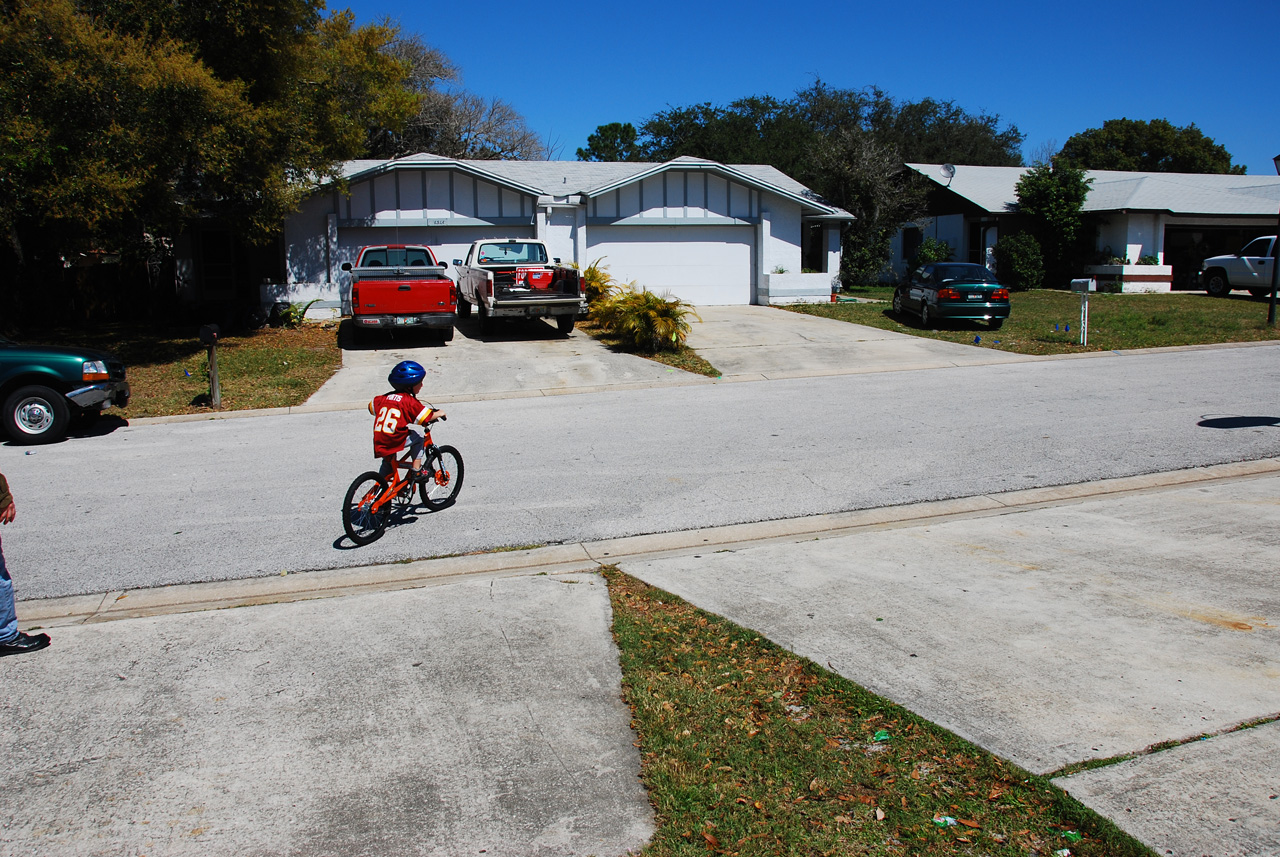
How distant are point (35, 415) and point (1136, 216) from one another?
32.5m

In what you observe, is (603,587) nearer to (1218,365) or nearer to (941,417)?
(941,417)

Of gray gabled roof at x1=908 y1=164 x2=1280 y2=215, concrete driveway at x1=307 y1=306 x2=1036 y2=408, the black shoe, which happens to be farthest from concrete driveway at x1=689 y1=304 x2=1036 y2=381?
gray gabled roof at x1=908 y1=164 x2=1280 y2=215

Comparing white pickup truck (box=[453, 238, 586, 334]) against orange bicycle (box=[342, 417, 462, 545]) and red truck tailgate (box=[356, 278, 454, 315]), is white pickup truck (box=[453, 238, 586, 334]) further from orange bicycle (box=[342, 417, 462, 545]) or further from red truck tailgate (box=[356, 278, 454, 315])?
orange bicycle (box=[342, 417, 462, 545])

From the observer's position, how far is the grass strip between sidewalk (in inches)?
127

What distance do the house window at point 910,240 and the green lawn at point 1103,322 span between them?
7.47 meters

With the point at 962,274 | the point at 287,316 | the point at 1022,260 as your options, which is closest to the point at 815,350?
the point at 962,274

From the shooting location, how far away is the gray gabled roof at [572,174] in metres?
24.1

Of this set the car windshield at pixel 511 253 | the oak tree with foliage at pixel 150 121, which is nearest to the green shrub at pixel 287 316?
the oak tree with foliage at pixel 150 121

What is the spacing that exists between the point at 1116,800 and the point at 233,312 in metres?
21.7

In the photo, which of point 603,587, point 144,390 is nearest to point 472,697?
point 603,587

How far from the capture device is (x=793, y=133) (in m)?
49.6

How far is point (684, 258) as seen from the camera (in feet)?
87.6

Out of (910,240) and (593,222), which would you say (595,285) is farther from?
(910,240)

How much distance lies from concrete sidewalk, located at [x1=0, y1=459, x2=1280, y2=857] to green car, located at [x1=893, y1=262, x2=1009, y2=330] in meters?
14.0
